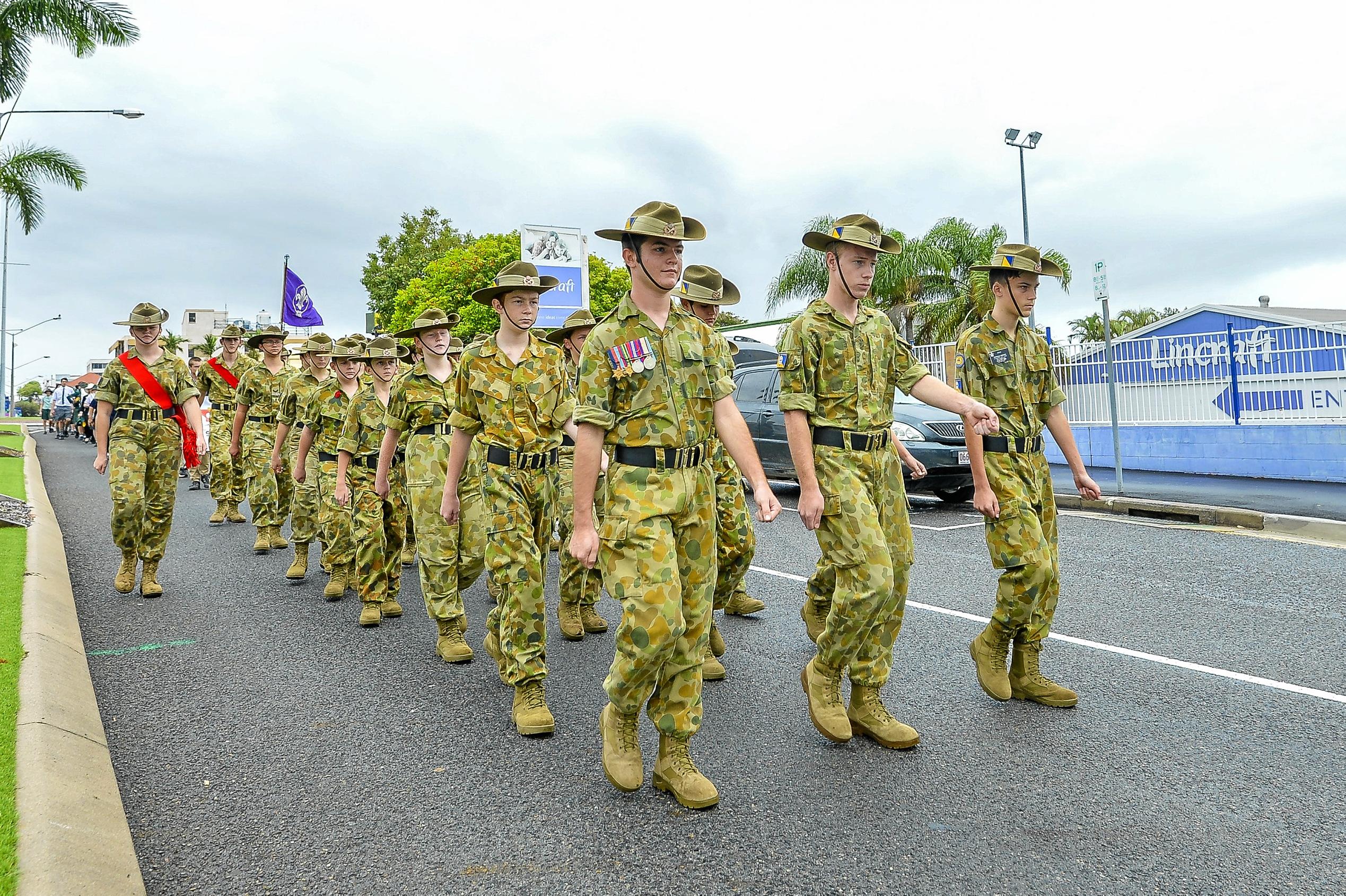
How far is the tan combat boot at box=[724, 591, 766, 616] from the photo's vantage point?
21.9ft

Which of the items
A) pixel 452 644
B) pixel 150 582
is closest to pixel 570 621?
pixel 452 644

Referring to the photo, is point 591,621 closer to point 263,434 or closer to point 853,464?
point 853,464

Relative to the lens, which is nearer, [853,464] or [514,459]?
[853,464]

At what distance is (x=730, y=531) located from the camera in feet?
18.9

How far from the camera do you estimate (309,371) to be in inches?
337

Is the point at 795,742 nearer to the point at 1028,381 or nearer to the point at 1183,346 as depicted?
the point at 1028,381

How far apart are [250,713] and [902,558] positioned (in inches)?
131

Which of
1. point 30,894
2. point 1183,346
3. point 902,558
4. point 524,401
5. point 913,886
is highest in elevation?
point 1183,346

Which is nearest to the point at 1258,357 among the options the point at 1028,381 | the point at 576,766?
the point at 1028,381

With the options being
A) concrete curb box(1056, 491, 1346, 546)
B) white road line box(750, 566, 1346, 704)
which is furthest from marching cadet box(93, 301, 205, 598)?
concrete curb box(1056, 491, 1346, 546)

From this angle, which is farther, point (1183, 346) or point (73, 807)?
point (1183, 346)

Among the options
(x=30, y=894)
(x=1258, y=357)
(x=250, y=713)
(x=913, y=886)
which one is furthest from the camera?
(x=1258, y=357)

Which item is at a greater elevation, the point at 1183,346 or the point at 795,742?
the point at 1183,346

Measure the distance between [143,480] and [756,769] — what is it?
6045 millimetres
